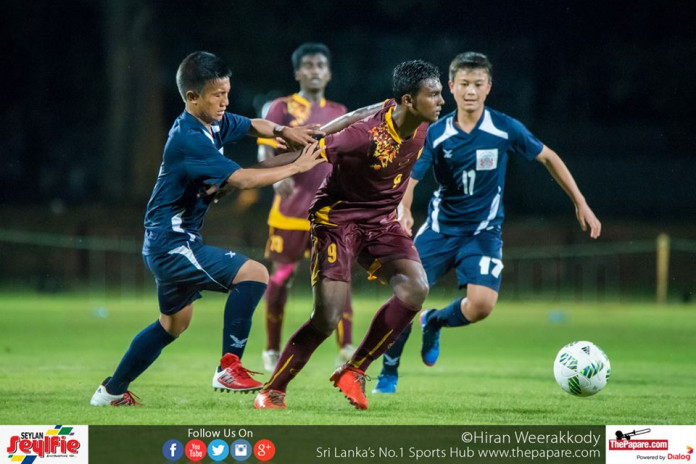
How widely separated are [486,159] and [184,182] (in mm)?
2186

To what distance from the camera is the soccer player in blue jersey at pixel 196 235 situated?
5332 millimetres

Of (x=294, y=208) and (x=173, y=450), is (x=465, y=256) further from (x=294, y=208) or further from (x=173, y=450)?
(x=173, y=450)


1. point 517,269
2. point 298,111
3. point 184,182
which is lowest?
point 517,269

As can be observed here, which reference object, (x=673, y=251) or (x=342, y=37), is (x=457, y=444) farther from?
(x=342, y=37)

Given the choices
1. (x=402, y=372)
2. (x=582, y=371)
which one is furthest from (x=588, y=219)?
(x=402, y=372)

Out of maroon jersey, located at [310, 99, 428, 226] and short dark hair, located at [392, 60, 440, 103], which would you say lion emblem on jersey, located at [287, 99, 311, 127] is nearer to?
maroon jersey, located at [310, 99, 428, 226]

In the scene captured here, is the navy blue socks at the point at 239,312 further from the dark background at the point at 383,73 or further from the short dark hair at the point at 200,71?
the dark background at the point at 383,73

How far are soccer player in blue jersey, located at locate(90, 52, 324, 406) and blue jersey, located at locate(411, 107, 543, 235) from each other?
1469 mm

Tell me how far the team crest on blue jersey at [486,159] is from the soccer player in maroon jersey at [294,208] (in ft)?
5.24

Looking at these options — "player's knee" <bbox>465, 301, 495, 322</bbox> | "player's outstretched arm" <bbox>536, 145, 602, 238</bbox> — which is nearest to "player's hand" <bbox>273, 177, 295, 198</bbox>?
"player's knee" <bbox>465, 301, 495, 322</bbox>

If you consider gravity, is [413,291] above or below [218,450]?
above

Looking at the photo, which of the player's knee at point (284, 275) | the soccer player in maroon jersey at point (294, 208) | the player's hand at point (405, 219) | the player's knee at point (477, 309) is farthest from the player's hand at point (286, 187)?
the player's knee at point (477, 309)

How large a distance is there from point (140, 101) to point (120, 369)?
42.6 feet

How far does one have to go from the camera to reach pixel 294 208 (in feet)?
26.3
